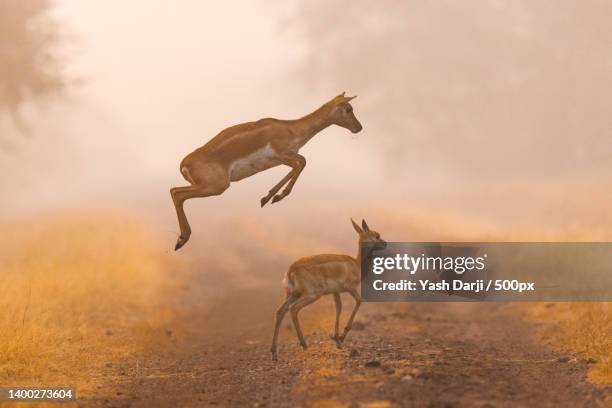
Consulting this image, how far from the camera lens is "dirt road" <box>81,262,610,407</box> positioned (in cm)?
1316

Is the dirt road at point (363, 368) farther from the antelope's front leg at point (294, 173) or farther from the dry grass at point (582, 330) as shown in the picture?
the antelope's front leg at point (294, 173)

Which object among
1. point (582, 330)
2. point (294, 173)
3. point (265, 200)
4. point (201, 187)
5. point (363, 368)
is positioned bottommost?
point (363, 368)

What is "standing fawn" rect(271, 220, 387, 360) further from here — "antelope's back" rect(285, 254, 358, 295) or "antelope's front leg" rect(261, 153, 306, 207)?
"antelope's front leg" rect(261, 153, 306, 207)

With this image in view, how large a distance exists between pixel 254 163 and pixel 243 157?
190 mm

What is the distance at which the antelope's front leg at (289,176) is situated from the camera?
31.2 feet

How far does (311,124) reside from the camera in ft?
34.8

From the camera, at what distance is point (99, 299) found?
27906mm

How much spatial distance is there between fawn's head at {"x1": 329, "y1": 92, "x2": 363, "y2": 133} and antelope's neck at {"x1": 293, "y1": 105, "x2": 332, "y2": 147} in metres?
0.10

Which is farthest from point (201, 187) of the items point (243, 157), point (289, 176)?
point (289, 176)

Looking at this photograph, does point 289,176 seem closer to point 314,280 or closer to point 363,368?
point 314,280

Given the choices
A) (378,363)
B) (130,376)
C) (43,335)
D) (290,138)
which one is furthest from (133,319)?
(290,138)
